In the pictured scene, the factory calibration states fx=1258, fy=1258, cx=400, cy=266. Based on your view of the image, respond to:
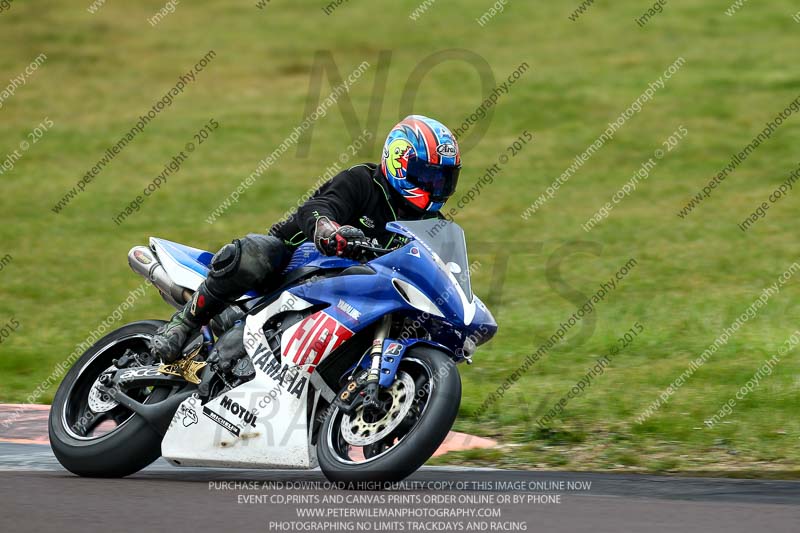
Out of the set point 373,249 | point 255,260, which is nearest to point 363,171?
point 373,249

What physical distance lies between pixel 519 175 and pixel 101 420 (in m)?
14.3

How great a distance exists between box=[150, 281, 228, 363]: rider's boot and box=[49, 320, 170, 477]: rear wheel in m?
0.23

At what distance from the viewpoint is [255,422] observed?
674 cm

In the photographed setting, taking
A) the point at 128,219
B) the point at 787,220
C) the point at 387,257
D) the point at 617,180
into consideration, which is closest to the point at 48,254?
the point at 128,219

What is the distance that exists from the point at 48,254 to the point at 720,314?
31.2 feet

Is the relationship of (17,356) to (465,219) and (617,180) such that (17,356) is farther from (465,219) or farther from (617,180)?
(617,180)

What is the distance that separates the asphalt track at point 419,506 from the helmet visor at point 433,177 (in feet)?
5.36

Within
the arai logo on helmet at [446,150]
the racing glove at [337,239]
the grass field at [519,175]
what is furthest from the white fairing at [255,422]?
the grass field at [519,175]

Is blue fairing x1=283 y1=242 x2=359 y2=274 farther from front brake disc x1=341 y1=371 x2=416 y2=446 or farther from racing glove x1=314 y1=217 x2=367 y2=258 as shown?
front brake disc x1=341 y1=371 x2=416 y2=446

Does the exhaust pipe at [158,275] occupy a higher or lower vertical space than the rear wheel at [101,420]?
higher

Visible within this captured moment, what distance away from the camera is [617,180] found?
20.6 meters

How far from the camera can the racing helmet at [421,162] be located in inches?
275

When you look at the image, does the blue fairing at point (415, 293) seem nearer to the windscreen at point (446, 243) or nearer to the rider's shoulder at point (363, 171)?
the windscreen at point (446, 243)

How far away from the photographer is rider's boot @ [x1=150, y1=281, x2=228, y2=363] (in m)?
7.24
